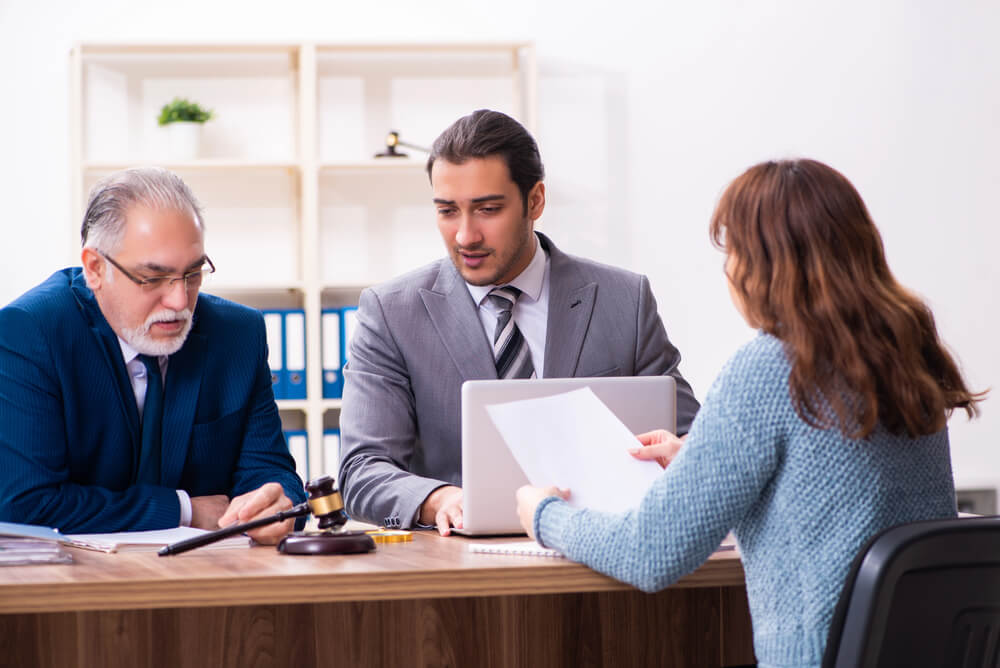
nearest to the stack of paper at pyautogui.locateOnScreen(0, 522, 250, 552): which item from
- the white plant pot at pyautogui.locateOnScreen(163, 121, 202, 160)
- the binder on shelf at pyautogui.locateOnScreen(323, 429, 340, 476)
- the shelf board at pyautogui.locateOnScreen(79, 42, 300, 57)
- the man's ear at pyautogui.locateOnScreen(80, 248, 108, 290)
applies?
the man's ear at pyautogui.locateOnScreen(80, 248, 108, 290)

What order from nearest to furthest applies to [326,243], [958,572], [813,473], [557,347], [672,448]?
1. [958,572]
2. [813,473]
3. [672,448]
4. [557,347]
5. [326,243]

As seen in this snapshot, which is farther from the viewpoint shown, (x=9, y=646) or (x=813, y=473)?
(x=9, y=646)

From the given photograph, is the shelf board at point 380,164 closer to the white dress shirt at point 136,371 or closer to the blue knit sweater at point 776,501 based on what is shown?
the white dress shirt at point 136,371

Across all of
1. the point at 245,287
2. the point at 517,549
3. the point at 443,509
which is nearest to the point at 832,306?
the point at 517,549

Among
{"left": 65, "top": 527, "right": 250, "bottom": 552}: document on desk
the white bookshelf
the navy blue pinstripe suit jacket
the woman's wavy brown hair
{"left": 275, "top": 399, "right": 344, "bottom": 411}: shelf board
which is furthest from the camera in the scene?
the white bookshelf

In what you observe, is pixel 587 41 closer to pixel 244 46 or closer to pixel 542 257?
pixel 244 46

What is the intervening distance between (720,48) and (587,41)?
0.51 m

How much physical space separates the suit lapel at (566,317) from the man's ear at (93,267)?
895mm

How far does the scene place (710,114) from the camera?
13.5ft

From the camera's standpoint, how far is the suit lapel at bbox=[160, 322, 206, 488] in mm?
1998

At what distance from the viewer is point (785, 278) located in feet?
4.41

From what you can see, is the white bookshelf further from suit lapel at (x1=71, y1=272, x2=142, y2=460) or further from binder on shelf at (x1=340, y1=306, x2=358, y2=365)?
suit lapel at (x1=71, y1=272, x2=142, y2=460)

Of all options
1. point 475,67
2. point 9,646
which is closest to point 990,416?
point 475,67

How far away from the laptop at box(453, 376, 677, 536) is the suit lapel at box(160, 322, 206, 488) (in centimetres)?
59
